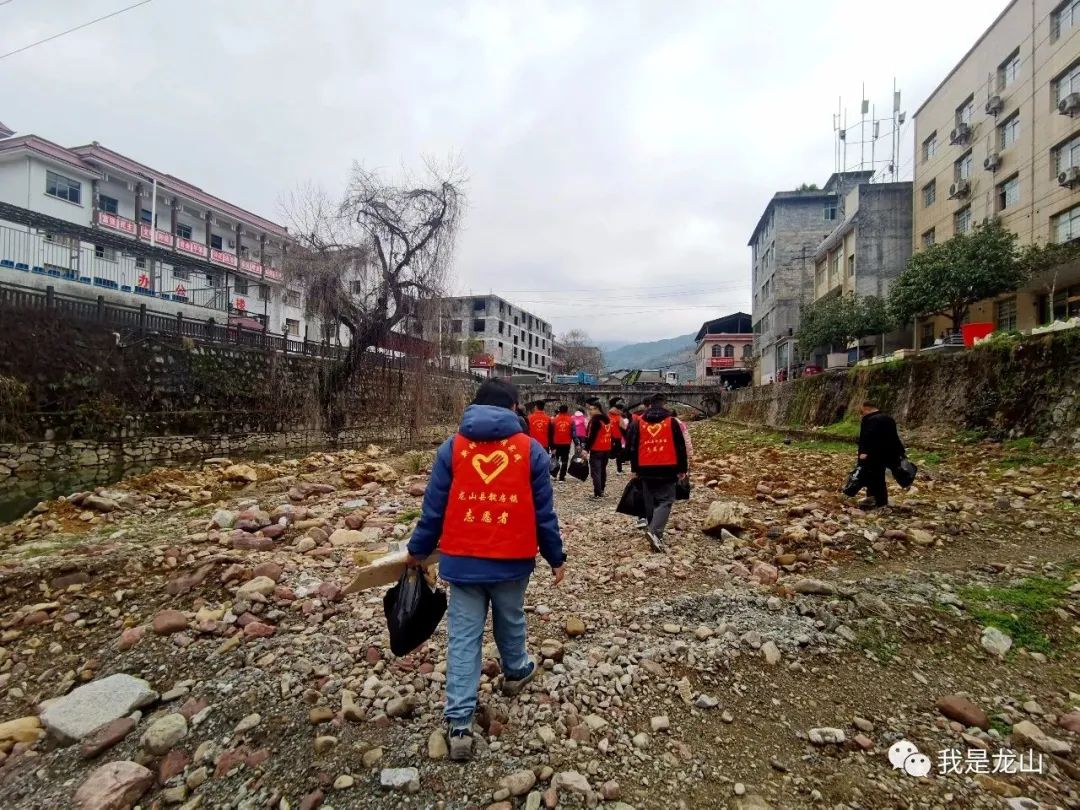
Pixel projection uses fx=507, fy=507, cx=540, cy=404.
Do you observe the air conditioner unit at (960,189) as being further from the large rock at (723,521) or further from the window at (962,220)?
the large rock at (723,521)

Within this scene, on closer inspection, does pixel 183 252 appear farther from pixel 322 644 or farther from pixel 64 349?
pixel 322 644

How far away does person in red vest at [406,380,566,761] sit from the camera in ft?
8.24

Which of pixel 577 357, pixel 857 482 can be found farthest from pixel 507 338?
pixel 857 482

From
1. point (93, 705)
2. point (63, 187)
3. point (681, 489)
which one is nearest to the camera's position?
point (93, 705)

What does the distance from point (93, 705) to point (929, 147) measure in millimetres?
36748

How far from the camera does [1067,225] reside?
1755 cm

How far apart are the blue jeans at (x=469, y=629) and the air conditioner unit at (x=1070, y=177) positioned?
2419 cm

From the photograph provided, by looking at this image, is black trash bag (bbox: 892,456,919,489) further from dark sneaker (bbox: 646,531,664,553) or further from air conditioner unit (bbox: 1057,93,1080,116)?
air conditioner unit (bbox: 1057,93,1080,116)

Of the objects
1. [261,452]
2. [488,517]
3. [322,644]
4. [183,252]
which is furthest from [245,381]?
[488,517]

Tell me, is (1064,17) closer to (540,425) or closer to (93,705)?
(540,425)

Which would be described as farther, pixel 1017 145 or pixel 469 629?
pixel 1017 145

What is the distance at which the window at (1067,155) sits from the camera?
1723 centimetres

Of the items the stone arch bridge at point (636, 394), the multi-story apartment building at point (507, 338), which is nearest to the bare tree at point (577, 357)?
the multi-story apartment building at point (507, 338)

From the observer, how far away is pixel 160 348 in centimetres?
1617
